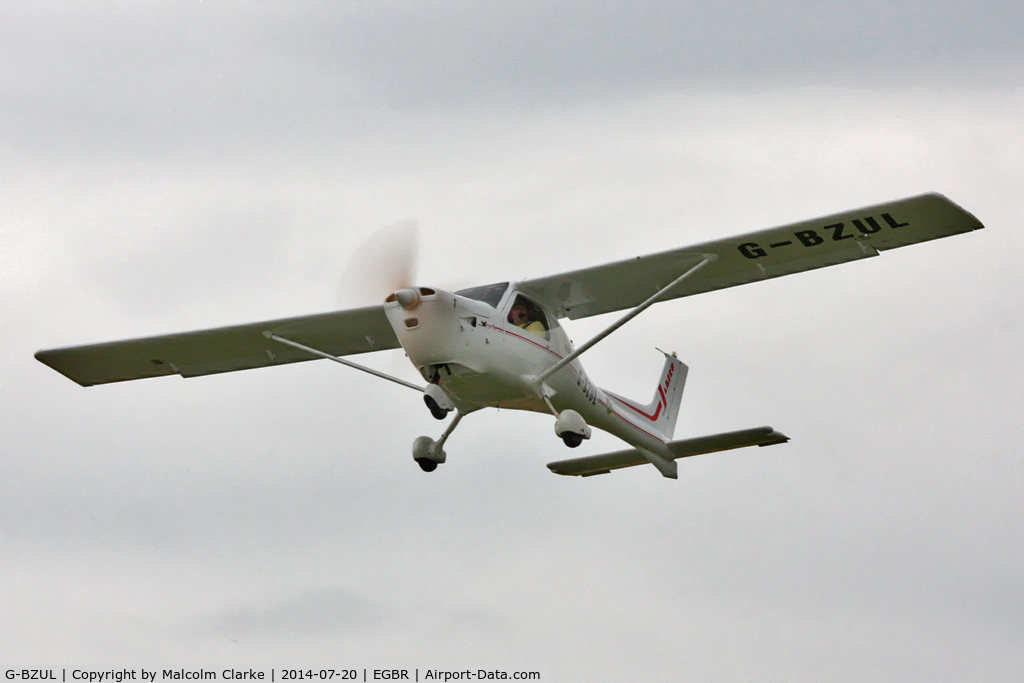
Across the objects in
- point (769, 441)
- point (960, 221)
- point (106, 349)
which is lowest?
point (769, 441)

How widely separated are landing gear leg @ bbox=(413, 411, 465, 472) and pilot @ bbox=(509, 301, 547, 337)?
1540mm

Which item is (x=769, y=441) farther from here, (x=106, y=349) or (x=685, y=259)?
(x=106, y=349)

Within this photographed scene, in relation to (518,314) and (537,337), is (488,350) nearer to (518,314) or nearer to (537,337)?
(518,314)

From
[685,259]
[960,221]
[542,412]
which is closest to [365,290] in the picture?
[542,412]

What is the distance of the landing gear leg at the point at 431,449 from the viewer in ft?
64.1

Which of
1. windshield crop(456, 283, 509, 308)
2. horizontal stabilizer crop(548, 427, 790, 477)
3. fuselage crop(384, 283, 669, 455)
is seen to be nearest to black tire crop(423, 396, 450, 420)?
fuselage crop(384, 283, 669, 455)

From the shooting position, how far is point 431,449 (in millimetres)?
19594

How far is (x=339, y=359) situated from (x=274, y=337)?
54.4 inches

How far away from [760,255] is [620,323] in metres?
2.14

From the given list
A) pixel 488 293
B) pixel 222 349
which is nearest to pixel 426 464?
pixel 488 293

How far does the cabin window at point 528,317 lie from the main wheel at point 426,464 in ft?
7.70

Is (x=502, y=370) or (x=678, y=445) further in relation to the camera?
(x=678, y=445)

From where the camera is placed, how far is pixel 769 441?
65.4ft

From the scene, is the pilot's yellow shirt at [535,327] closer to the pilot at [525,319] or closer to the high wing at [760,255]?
the pilot at [525,319]
